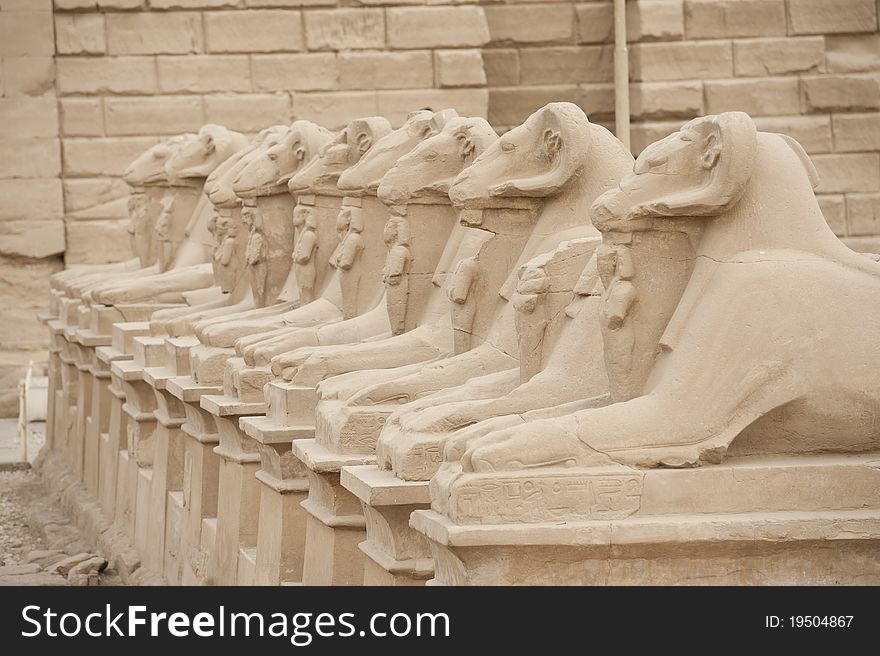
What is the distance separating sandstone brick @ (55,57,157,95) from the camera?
1509cm

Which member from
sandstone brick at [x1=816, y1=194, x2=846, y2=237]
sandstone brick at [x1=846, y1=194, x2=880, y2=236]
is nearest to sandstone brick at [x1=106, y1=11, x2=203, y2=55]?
sandstone brick at [x1=816, y1=194, x2=846, y2=237]

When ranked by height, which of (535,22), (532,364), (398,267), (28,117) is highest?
(535,22)

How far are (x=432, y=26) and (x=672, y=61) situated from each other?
2.16 metres

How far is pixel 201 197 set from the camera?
1091 centimetres

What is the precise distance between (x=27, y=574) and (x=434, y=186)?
3821 millimetres

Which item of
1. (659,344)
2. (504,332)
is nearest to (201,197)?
(504,332)

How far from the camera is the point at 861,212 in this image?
15.0m

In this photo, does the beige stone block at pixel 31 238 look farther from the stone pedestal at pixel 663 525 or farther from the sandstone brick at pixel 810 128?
the stone pedestal at pixel 663 525

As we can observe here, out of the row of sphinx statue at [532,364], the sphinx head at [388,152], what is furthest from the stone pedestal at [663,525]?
the sphinx head at [388,152]

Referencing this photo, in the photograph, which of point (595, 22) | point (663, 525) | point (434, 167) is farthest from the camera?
point (595, 22)

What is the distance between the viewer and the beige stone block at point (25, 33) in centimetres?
1486

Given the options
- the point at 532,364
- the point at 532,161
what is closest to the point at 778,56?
the point at 532,161

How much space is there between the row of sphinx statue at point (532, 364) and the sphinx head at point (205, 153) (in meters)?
2.29

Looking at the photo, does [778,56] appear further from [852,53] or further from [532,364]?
[532,364]
